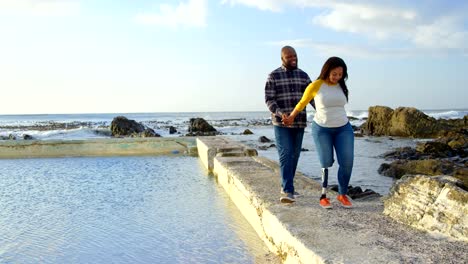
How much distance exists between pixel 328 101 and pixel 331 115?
0.43ft

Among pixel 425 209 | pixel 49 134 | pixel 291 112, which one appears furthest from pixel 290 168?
pixel 49 134

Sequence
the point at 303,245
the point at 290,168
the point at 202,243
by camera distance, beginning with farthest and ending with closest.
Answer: the point at 290,168
the point at 202,243
the point at 303,245

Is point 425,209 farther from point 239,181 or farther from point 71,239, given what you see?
point 71,239

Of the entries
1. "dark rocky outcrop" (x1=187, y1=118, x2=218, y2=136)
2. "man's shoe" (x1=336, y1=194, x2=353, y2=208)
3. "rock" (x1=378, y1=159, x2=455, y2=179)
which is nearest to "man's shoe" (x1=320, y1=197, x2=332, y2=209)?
"man's shoe" (x1=336, y1=194, x2=353, y2=208)

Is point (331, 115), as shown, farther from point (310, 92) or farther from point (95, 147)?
point (95, 147)

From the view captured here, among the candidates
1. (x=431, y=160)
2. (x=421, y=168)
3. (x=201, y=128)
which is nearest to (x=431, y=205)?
(x=421, y=168)

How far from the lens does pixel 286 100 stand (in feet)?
14.9

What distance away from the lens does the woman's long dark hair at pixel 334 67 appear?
407 centimetres

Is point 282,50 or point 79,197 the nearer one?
point 282,50

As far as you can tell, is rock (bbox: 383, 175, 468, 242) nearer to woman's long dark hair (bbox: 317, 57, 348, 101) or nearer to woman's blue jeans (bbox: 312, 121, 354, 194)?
woman's blue jeans (bbox: 312, 121, 354, 194)

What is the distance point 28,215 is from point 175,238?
217cm

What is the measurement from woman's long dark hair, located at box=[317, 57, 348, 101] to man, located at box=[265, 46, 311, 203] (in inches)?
16.4

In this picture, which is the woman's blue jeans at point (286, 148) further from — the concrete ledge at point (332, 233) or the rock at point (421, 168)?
the rock at point (421, 168)

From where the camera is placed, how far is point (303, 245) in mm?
2990
